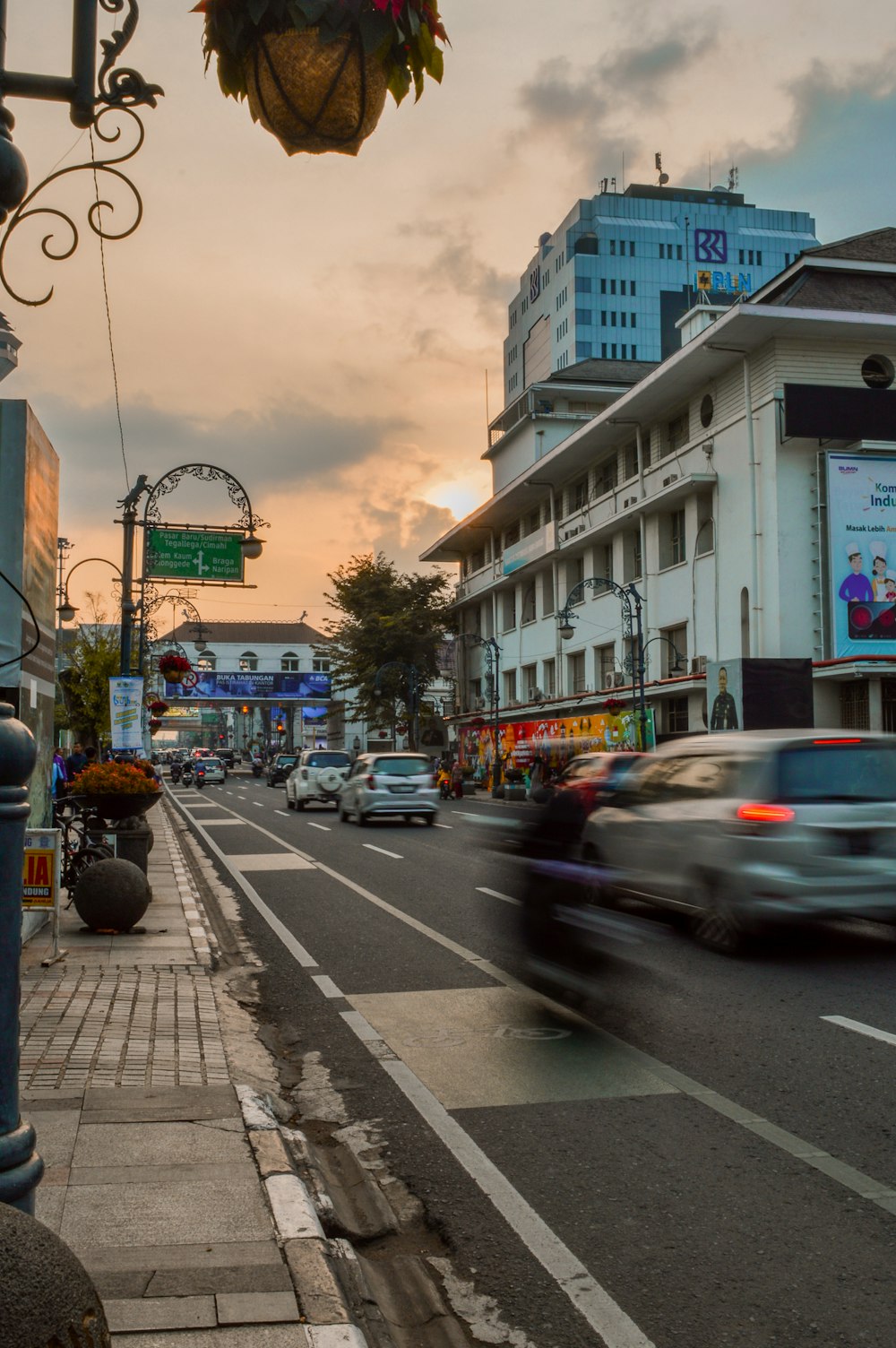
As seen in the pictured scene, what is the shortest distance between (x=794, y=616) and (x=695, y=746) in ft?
82.1

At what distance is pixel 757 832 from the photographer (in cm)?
933

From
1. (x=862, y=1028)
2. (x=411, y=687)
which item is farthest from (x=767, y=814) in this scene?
(x=411, y=687)

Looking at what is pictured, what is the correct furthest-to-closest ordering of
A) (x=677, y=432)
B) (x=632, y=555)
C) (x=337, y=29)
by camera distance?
(x=632, y=555) < (x=677, y=432) < (x=337, y=29)

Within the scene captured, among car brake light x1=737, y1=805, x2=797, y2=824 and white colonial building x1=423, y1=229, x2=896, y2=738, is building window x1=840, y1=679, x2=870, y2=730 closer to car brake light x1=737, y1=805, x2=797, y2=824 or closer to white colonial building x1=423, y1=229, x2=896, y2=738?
white colonial building x1=423, y1=229, x2=896, y2=738

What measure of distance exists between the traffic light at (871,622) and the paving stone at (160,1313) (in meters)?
32.7

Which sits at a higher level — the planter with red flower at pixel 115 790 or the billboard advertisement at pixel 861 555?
the billboard advertisement at pixel 861 555

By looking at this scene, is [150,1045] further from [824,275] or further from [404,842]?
[824,275]

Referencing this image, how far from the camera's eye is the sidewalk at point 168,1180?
3.50 m

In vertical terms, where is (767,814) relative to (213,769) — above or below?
above

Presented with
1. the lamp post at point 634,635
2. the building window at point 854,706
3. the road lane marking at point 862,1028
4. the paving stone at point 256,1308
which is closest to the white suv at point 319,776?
the lamp post at point 634,635

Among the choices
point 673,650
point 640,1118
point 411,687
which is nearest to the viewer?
point 640,1118

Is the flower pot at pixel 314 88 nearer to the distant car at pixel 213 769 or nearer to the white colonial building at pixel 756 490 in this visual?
the white colonial building at pixel 756 490

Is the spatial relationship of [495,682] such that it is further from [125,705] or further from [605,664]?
[125,705]

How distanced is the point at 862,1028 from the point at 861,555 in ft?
95.0
